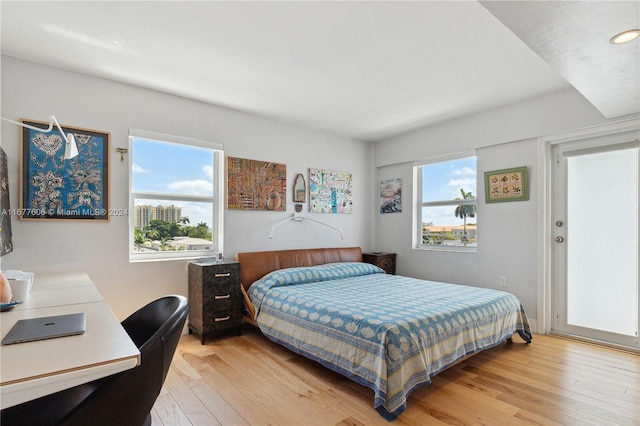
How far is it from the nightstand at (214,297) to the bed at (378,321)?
0.51ft

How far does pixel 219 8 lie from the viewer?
1.96 meters

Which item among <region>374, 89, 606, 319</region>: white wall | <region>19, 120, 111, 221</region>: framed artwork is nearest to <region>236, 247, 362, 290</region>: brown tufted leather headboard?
<region>374, 89, 606, 319</region>: white wall

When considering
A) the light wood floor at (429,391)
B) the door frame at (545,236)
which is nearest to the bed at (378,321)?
the light wood floor at (429,391)

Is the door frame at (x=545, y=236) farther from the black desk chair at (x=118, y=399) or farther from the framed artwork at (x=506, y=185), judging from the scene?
the black desk chair at (x=118, y=399)

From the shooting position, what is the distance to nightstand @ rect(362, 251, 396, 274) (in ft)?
14.9

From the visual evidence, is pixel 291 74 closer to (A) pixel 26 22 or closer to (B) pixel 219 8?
(B) pixel 219 8

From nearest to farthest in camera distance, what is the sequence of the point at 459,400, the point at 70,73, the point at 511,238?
the point at 459,400 → the point at 70,73 → the point at 511,238

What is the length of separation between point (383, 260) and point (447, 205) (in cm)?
113

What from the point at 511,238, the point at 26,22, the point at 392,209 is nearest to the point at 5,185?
the point at 26,22

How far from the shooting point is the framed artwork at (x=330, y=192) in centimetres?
446

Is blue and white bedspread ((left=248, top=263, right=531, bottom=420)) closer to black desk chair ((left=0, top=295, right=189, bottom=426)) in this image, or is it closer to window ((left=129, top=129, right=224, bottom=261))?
window ((left=129, top=129, right=224, bottom=261))

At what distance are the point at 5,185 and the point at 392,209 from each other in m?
4.15

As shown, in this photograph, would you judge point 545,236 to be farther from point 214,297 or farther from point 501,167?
point 214,297

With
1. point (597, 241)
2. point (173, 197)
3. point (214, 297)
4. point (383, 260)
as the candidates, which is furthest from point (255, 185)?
point (597, 241)
